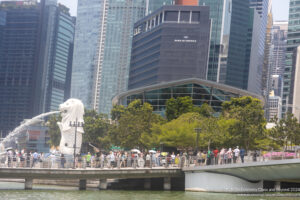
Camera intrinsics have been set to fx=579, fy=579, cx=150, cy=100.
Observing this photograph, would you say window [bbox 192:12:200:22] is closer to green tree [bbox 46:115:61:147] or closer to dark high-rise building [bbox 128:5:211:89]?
dark high-rise building [bbox 128:5:211:89]

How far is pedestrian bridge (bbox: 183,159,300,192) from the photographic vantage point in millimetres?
43625

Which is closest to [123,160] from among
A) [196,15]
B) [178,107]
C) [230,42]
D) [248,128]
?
[248,128]

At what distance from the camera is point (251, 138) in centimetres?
5869

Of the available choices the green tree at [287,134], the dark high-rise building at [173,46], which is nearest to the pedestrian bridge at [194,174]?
the green tree at [287,134]

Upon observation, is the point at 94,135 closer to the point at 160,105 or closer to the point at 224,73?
the point at 160,105

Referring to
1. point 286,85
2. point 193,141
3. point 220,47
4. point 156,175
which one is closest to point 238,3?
point 220,47

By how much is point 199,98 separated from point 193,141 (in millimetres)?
26761

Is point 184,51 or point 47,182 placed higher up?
point 184,51

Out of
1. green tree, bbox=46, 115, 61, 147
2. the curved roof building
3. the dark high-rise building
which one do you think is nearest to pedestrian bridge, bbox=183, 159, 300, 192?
the curved roof building

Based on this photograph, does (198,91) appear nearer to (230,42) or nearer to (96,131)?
(96,131)

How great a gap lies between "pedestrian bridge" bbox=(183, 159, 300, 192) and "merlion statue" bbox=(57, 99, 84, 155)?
15.3 m

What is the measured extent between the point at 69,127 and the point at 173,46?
101m

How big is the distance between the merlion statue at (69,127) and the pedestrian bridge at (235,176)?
15.3m

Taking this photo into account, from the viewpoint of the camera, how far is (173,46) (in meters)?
158
